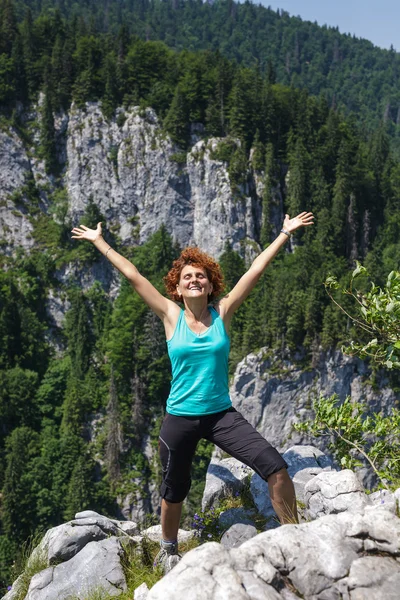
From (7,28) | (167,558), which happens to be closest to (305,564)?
(167,558)

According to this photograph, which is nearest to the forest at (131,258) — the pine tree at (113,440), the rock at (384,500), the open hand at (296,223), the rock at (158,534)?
the pine tree at (113,440)

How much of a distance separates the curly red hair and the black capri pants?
4.82ft

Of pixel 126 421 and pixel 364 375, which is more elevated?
pixel 364 375

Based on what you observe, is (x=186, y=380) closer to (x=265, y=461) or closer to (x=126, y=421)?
(x=265, y=461)

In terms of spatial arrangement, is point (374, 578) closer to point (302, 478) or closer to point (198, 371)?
point (198, 371)

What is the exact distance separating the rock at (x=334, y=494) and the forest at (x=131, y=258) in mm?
37943

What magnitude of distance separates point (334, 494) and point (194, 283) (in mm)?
3087

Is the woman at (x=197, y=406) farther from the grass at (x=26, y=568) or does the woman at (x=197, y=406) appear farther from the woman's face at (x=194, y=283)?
the grass at (x=26, y=568)

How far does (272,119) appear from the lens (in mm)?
70125

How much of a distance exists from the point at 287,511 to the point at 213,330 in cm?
207

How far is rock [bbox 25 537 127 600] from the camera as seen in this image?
625cm

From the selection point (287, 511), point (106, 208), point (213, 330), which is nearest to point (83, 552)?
point (287, 511)

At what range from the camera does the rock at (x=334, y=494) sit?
6137 millimetres

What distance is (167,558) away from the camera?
19.9 feet
